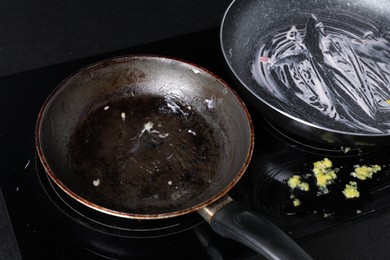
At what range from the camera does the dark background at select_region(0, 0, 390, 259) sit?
1359 mm

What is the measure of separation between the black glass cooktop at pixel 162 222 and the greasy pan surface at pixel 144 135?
47 millimetres

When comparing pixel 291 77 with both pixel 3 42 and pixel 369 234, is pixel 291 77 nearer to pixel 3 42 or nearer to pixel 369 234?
pixel 369 234

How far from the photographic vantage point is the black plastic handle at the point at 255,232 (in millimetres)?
651

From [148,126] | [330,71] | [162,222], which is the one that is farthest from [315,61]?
[162,222]

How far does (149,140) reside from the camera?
2.99 feet

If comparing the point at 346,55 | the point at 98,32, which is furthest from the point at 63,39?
the point at 346,55

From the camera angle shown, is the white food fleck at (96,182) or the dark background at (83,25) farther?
the dark background at (83,25)

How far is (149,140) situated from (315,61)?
406 millimetres

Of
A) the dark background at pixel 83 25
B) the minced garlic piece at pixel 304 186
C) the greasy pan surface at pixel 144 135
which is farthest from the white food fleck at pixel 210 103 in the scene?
the dark background at pixel 83 25

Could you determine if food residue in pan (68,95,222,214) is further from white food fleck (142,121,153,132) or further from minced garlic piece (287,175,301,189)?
minced garlic piece (287,175,301,189)

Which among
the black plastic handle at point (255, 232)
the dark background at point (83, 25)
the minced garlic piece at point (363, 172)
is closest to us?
the black plastic handle at point (255, 232)

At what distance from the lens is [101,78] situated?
0.94 metres

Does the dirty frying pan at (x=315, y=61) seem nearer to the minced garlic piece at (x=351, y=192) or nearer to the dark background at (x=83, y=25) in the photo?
the minced garlic piece at (x=351, y=192)

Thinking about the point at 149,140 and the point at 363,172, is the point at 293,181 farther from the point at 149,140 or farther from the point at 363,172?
the point at 149,140
